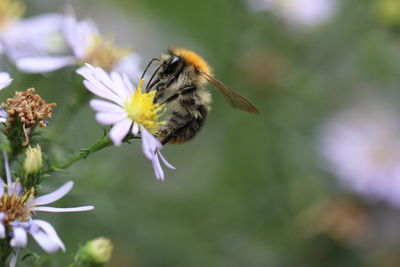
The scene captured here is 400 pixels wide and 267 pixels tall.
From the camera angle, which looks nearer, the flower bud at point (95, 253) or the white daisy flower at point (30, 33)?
the flower bud at point (95, 253)

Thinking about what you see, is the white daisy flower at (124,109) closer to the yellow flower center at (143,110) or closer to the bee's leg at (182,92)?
the yellow flower center at (143,110)

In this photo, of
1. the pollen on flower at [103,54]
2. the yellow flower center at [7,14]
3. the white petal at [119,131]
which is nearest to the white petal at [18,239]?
→ the white petal at [119,131]

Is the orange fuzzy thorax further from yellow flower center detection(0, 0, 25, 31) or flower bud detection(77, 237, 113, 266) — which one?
yellow flower center detection(0, 0, 25, 31)

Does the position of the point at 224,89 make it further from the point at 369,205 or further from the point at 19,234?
the point at 369,205

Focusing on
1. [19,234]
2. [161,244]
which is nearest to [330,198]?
[161,244]

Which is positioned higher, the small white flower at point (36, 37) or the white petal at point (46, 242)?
the small white flower at point (36, 37)

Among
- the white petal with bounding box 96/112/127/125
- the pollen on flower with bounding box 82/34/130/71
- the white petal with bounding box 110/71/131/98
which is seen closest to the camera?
the white petal with bounding box 96/112/127/125

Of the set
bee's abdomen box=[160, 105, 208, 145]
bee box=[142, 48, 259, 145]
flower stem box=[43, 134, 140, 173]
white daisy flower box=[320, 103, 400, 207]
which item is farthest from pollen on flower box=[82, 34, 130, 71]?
white daisy flower box=[320, 103, 400, 207]
